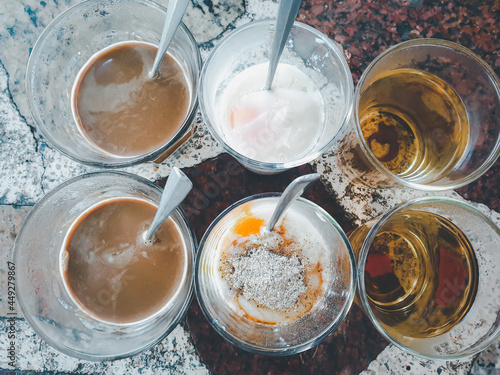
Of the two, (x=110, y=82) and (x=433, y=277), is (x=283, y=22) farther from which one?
(x=433, y=277)

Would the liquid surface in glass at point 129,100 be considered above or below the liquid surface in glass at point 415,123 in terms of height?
below

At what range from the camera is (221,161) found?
90cm

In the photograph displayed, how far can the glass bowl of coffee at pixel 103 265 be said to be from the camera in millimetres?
758

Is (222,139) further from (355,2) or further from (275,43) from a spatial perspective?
(355,2)

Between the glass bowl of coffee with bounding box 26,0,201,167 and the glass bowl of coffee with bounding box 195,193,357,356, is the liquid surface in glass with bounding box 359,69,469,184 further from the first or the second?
the glass bowl of coffee with bounding box 26,0,201,167

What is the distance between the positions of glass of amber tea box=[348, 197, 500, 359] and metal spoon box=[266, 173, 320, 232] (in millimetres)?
147

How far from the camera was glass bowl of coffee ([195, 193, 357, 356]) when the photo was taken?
29.6 inches

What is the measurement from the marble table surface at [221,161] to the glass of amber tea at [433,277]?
0.08 m

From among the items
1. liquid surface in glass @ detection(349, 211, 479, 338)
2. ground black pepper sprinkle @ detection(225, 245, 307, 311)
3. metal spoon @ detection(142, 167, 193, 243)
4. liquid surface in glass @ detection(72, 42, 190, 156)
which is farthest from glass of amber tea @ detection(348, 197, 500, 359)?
liquid surface in glass @ detection(72, 42, 190, 156)

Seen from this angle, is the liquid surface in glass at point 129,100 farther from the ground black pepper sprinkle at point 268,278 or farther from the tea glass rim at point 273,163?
the ground black pepper sprinkle at point 268,278

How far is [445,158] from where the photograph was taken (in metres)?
0.81

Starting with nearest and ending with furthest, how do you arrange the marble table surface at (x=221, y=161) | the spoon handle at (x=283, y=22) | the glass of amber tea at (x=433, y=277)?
the spoon handle at (x=283, y=22), the glass of amber tea at (x=433, y=277), the marble table surface at (x=221, y=161)

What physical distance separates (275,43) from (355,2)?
1.10ft

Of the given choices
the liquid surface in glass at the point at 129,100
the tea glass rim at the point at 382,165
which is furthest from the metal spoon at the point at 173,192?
the tea glass rim at the point at 382,165
